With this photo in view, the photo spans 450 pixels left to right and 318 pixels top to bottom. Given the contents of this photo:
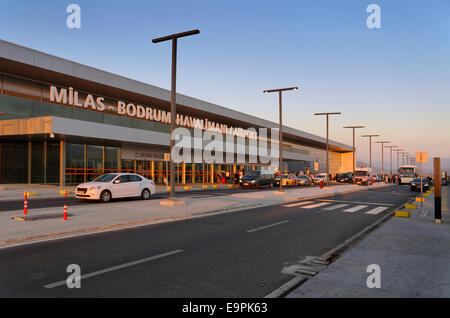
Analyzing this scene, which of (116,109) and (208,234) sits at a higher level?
(116,109)

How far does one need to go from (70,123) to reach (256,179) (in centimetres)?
1928

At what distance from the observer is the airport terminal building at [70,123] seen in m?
26.0

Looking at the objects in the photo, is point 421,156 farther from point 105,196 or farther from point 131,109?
point 131,109

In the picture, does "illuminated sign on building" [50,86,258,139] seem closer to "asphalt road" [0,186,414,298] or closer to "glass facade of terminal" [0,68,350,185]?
"glass facade of terminal" [0,68,350,185]

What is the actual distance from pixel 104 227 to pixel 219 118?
41615 millimetres

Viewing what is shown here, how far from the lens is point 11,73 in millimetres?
27844

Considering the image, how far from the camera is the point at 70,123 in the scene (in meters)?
25.8

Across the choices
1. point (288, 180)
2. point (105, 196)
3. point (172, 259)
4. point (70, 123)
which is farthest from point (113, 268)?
point (288, 180)

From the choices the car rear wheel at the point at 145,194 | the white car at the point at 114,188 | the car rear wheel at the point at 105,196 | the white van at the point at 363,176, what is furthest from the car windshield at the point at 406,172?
the car rear wheel at the point at 105,196

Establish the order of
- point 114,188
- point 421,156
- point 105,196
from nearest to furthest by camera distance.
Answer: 1. point 421,156
2. point 105,196
3. point 114,188

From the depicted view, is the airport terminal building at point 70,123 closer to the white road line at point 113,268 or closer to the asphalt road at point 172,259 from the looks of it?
the asphalt road at point 172,259

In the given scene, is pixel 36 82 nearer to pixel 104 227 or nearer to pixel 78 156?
pixel 78 156
